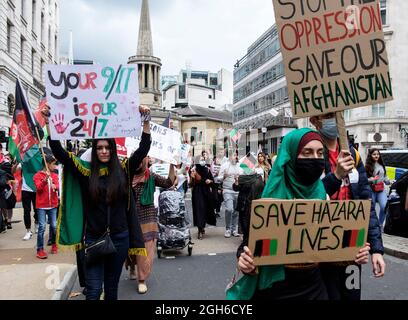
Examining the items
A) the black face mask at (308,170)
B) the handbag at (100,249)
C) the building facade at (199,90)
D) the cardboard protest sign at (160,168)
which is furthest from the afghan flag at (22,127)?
the building facade at (199,90)

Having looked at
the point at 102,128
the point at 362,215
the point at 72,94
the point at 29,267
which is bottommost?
the point at 29,267

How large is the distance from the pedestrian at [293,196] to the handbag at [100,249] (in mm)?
1345

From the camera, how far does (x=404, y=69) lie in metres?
33.6

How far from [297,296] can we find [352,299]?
0.71 metres

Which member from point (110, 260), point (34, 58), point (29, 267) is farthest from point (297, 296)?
point (34, 58)

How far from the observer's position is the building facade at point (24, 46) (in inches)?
1028

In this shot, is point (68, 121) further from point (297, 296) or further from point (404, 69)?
point (404, 69)

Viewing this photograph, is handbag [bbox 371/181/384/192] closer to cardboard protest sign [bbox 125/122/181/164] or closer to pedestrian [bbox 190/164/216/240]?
pedestrian [bbox 190/164/216/240]

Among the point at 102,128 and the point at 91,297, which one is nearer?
the point at 91,297

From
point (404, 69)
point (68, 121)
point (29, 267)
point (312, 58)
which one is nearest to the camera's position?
point (312, 58)

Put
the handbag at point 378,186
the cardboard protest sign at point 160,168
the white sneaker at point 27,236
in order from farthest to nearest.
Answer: the handbag at point 378,186, the white sneaker at point 27,236, the cardboard protest sign at point 160,168

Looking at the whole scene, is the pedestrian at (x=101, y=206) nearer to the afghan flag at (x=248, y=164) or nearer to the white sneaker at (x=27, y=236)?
the afghan flag at (x=248, y=164)

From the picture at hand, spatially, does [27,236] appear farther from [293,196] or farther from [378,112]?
[378,112]

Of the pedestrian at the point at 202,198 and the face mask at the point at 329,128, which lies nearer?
the face mask at the point at 329,128
